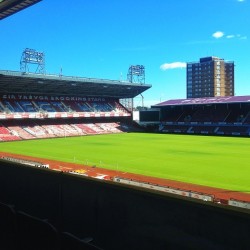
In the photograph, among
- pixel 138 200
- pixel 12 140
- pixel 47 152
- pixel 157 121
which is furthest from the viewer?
pixel 157 121

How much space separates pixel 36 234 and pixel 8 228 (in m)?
0.86

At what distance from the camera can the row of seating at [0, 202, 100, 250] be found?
308 centimetres

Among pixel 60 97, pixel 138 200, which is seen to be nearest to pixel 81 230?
pixel 138 200

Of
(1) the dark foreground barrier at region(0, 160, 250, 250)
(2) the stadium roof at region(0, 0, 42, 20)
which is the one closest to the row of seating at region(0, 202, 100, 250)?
(1) the dark foreground barrier at region(0, 160, 250, 250)

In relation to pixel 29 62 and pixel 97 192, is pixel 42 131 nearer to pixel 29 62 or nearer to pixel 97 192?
pixel 29 62

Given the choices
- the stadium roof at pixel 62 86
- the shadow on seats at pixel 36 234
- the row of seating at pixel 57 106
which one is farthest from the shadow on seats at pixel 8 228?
the row of seating at pixel 57 106

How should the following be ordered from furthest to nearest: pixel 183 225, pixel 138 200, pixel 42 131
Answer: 1. pixel 42 131
2. pixel 138 200
3. pixel 183 225

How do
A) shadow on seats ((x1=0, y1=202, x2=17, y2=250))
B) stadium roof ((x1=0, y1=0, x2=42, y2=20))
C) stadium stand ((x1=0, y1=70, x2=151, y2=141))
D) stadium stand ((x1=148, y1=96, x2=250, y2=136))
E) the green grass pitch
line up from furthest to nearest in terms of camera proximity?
stadium stand ((x1=148, y1=96, x2=250, y2=136))
stadium stand ((x1=0, y1=70, x2=151, y2=141))
the green grass pitch
stadium roof ((x1=0, y1=0, x2=42, y2=20))
shadow on seats ((x1=0, y1=202, x2=17, y2=250))

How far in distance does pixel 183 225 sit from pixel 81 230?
2051 mm

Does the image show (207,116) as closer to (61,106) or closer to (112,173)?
(61,106)

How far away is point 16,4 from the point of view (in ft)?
26.3

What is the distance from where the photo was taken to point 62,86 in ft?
189

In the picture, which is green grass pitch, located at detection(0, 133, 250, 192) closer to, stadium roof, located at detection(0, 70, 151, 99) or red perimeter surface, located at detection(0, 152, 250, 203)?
red perimeter surface, located at detection(0, 152, 250, 203)

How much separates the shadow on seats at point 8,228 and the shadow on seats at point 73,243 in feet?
3.65
